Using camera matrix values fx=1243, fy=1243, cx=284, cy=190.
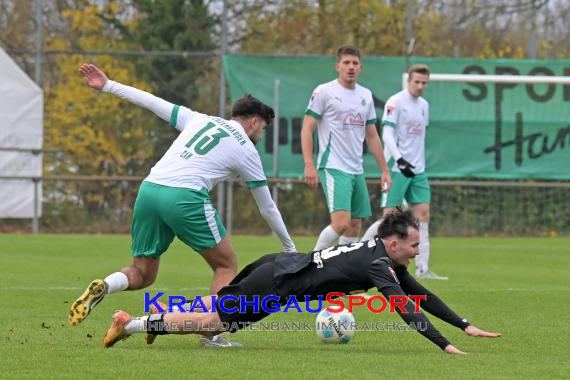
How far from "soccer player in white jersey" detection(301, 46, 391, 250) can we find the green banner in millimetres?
9255

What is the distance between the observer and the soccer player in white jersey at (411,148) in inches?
502

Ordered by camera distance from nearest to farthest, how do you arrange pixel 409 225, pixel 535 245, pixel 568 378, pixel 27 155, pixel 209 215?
pixel 568 378
pixel 409 225
pixel 209 215
pixel 535 245
pixel 27 155

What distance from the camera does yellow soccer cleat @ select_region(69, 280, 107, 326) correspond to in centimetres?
736

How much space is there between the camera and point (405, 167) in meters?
12.6

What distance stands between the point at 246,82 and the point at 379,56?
231cm

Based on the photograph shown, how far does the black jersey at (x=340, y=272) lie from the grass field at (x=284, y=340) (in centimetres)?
34

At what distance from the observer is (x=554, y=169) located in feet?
69.5

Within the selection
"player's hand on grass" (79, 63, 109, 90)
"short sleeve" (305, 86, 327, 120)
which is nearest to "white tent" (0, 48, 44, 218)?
"short sleeve" (305, 86, 327, 120)

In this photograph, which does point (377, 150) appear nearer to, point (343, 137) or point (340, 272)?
point (343, 137)

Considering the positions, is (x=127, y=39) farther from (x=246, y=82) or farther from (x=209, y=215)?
(x=209, y=215)

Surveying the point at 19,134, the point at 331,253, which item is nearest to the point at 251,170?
the point at 331,253

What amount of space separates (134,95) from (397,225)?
6.70 feet

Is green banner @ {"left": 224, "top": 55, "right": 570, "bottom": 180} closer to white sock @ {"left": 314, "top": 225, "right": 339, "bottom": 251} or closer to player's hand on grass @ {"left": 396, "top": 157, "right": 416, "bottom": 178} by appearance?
player's hand on grass @ {"left": 396, "top": 157, "right": 416, "bottom": 178}

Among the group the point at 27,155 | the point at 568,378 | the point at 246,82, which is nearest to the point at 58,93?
the point at 27,155
